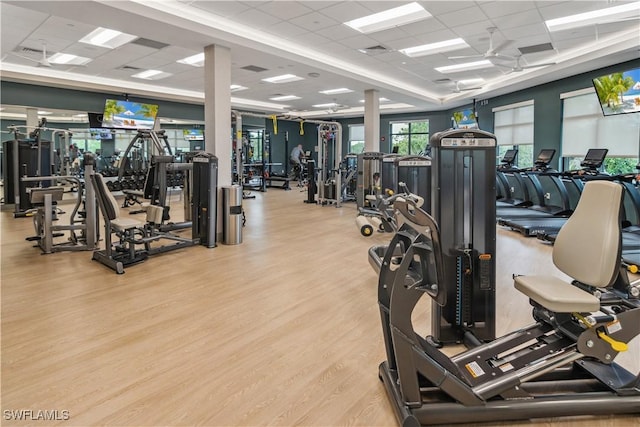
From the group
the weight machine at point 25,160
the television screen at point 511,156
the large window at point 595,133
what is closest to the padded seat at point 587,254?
the large window at point 595,133

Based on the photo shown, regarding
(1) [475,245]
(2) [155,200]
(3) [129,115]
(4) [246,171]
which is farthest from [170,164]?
(4) [246,171]

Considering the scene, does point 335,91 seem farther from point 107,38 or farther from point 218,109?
point 107,38

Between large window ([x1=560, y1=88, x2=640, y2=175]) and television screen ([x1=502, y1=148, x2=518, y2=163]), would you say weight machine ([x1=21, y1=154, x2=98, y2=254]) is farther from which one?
large window ([x1=560, y1=88, x2=640, y2=175])

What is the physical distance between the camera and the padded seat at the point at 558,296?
6.20ft

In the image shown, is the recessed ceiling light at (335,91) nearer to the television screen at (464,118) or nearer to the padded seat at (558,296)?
the television screen at (464,118)

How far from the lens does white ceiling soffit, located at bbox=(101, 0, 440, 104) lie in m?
5.20

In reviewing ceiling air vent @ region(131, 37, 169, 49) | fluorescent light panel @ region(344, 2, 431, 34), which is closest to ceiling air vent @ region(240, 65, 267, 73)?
ceiling air vent @ region(131, 37, 169, 49)

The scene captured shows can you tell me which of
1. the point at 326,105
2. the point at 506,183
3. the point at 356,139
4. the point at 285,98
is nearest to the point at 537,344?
the point at 506,183

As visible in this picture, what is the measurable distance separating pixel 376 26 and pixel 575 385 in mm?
5692

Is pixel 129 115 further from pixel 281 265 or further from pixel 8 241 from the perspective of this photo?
pixel 281 265

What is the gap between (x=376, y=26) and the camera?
6.27 m

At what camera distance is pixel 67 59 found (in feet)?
27.2

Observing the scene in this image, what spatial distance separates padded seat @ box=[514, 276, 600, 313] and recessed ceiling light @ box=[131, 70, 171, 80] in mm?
9470

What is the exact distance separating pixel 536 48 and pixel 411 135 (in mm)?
8837
